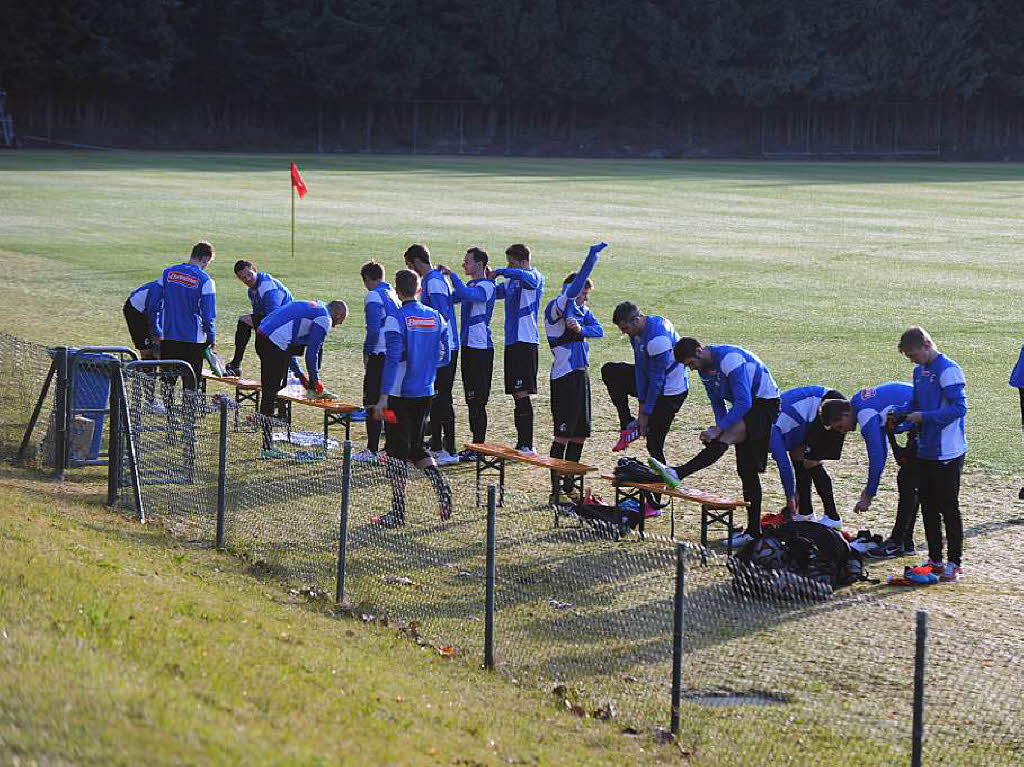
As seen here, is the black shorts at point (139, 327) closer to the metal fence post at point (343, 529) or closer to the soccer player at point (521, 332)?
the soccer player at point (521, 332)

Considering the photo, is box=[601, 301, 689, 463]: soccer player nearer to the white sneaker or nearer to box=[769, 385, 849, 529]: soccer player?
box=[769, 385, 849, 529]: soccer player

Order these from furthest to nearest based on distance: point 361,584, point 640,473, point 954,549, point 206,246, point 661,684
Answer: point 206,246 < point 640,473 < point 954,549 < point 361,584 < point 661,684

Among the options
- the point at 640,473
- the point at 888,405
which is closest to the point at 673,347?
the point at 640,473

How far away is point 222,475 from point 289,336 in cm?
386

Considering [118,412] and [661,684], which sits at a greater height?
[118,412]

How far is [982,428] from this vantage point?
53.4 feet

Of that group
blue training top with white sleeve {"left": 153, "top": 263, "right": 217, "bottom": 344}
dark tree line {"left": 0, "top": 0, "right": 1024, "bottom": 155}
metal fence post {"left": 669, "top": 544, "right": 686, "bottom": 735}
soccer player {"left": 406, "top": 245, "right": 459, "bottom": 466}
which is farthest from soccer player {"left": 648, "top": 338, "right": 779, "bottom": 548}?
dark tree line {"left": 0, "top": 0, "right": 1024, "bottom": 155}

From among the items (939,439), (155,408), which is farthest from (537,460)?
(939,439)

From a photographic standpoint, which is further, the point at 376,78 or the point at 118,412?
the point at 376,78

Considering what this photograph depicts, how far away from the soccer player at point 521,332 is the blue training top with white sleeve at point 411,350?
6.68ft

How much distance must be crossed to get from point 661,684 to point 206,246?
8.77m

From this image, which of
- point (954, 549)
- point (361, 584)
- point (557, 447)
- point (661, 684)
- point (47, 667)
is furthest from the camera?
point (557, 447)

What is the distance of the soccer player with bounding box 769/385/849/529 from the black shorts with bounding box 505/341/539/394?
3.27 m

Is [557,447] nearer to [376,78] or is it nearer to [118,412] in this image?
[118,412]
